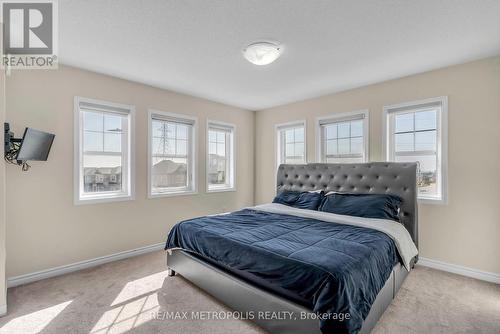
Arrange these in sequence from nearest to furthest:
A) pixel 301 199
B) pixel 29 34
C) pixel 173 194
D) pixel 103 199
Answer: pixel 29 34
pixel 103 199
pixel 301 199
pixel 173 194

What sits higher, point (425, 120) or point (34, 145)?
point (425, 120)

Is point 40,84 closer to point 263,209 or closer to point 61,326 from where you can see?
point 61,326

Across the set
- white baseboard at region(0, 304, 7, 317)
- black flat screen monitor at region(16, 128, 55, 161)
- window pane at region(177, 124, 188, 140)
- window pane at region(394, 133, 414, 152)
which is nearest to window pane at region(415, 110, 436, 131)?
window pane at region(394, 133, 414, 152)

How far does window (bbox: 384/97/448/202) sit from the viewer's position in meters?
3.12

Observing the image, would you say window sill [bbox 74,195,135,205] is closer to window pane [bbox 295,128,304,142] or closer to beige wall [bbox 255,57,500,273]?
window pane [bbox 295,128,304,142]

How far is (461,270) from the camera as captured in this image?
295 centimetres

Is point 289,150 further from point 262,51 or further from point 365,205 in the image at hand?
point 262,51

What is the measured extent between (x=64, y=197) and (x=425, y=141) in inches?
185

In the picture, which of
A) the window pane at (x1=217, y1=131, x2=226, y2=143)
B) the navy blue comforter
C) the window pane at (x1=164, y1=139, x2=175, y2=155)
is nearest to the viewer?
the navy blue comforter

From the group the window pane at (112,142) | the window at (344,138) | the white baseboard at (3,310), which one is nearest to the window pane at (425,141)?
the window at (344,138)

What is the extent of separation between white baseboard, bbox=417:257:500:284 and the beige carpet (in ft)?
0.32

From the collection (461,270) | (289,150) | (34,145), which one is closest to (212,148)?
(289,150)

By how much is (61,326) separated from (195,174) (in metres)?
2.67

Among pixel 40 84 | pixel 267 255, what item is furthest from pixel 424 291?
pixel 40 84
